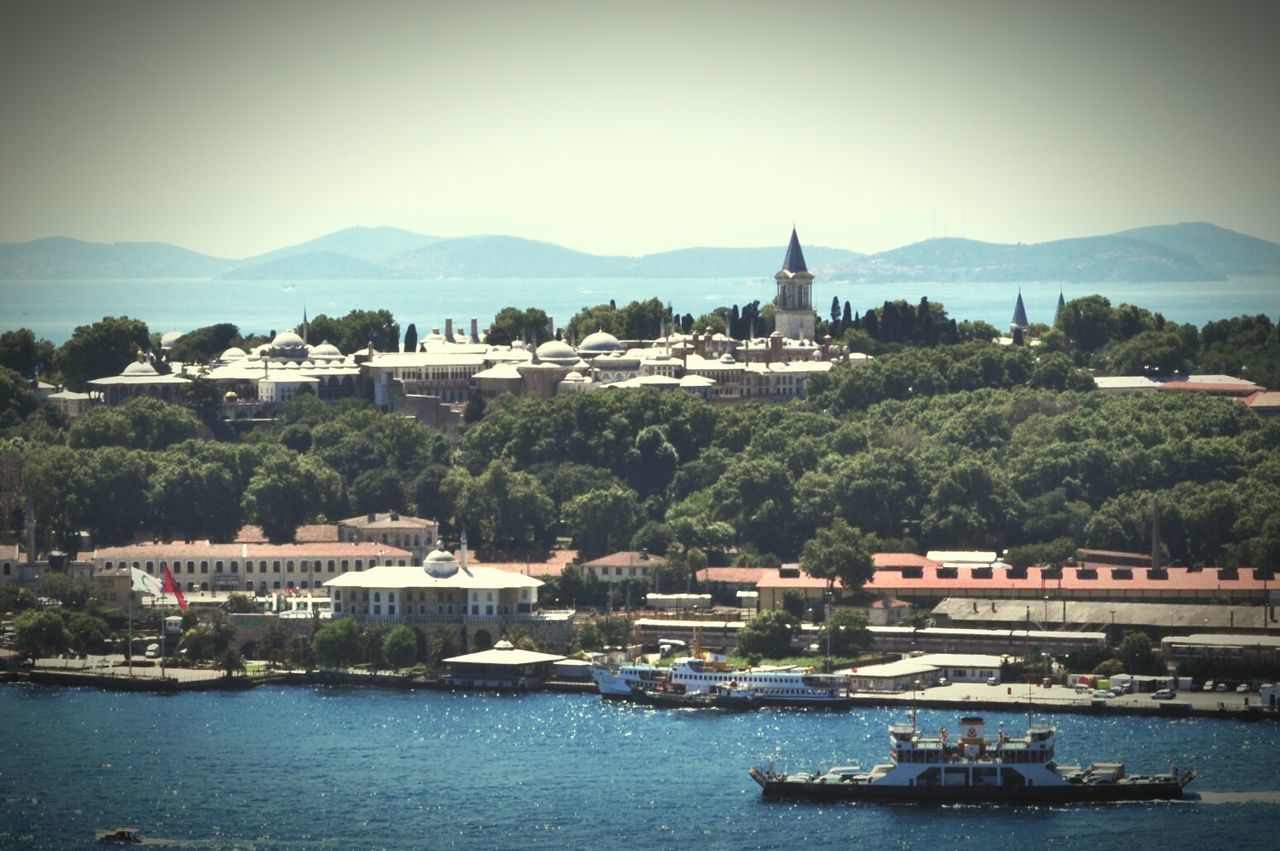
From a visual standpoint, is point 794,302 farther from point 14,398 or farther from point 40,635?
point 40,635

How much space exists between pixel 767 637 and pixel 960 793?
16299 millimetres

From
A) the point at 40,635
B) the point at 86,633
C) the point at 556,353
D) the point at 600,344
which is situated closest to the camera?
the point at 40,635

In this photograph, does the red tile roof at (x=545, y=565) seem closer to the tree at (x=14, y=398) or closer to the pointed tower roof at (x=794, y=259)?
the tree at (x=14, y=398)

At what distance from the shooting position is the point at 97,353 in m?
120

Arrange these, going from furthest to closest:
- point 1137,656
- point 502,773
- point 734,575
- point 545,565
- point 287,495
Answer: point 287,495
point 545,565
point 734,575
point 1137,656
point 502,773

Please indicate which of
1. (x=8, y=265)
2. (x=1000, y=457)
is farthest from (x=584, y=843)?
(x=8, y=265)

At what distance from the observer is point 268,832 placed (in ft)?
212

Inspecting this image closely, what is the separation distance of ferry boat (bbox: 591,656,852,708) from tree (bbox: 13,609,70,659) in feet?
46.4

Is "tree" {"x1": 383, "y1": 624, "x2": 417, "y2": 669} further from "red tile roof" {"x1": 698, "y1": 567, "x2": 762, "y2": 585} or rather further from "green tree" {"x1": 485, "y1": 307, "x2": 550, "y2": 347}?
"green tree" {"x1": 485, "y1": 307, "x2": 550, "y2": 347}

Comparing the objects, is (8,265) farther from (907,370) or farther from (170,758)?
(170,758)

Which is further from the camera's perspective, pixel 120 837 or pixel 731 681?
pixel 731 681

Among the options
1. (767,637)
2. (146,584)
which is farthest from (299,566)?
(767,637)

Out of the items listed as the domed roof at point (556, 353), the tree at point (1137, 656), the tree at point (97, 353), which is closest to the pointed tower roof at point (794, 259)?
the domed roof at point (556, 353)

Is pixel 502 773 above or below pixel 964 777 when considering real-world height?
below
